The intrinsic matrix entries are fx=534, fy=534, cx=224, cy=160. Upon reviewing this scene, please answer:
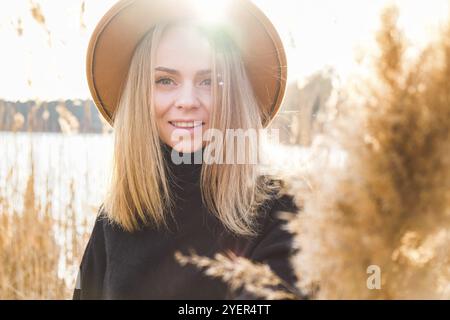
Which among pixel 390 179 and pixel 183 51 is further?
pixel 183 51

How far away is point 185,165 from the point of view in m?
2.03

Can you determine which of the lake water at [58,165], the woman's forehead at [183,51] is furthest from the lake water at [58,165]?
the woman's forehead at [183,51]

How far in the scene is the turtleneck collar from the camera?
2.01 metres

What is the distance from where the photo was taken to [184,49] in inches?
76.5

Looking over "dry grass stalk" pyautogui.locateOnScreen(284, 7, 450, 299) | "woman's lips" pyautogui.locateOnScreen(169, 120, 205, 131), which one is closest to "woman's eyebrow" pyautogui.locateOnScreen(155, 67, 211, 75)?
"woman's lips" pyautogui.locateOnScreen(169, 120, 205, 131)

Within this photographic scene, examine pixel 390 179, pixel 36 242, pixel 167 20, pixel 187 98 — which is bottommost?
pixel 36 242

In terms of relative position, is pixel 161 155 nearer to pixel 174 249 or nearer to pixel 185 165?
pixel 185 165

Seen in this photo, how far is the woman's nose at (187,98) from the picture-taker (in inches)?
74.0

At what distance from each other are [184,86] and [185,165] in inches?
12.2

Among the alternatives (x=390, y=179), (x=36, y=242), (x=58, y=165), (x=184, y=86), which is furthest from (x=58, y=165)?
(x=390, y=179)
